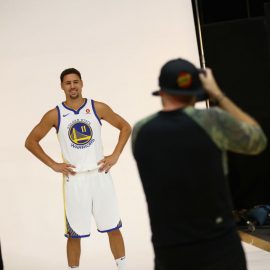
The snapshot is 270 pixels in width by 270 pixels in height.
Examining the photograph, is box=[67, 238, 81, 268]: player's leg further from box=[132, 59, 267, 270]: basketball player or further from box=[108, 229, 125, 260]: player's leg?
box=[132, 59, 267, 270]: basketball player

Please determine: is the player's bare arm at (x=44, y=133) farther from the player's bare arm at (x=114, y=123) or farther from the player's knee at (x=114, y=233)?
the player's knee at (x=114, y=233)

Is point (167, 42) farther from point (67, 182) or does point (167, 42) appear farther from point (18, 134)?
point (67, 182)

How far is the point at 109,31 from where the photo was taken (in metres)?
7.15

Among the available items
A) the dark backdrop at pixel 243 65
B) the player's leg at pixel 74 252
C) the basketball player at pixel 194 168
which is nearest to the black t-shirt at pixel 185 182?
the basketball player at pixel 194 168

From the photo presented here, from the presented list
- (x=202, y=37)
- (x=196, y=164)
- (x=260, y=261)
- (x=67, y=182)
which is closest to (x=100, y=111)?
(x=67, y=182)

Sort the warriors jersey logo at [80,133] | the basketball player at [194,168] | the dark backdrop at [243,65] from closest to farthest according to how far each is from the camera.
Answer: the basketball player at [194,168] → the warriors jersey logo at [80,133] → the dark backdrop at [243,65]

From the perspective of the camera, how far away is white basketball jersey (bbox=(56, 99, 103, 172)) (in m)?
5.19

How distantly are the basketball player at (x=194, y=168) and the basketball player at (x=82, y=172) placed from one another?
2.72m

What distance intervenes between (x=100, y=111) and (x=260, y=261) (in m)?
1.73

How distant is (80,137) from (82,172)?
248mm

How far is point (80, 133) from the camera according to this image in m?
5.20

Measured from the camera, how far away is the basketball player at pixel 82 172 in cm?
520

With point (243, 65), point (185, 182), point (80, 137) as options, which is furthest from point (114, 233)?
point (243, 65)

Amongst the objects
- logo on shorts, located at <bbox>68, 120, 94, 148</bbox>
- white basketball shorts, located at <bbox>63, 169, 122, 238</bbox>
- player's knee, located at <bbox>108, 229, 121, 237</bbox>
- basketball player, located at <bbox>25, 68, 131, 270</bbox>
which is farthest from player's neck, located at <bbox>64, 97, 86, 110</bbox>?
player's knee, located at <bbox>108, 229, 121, 237</bbox>
